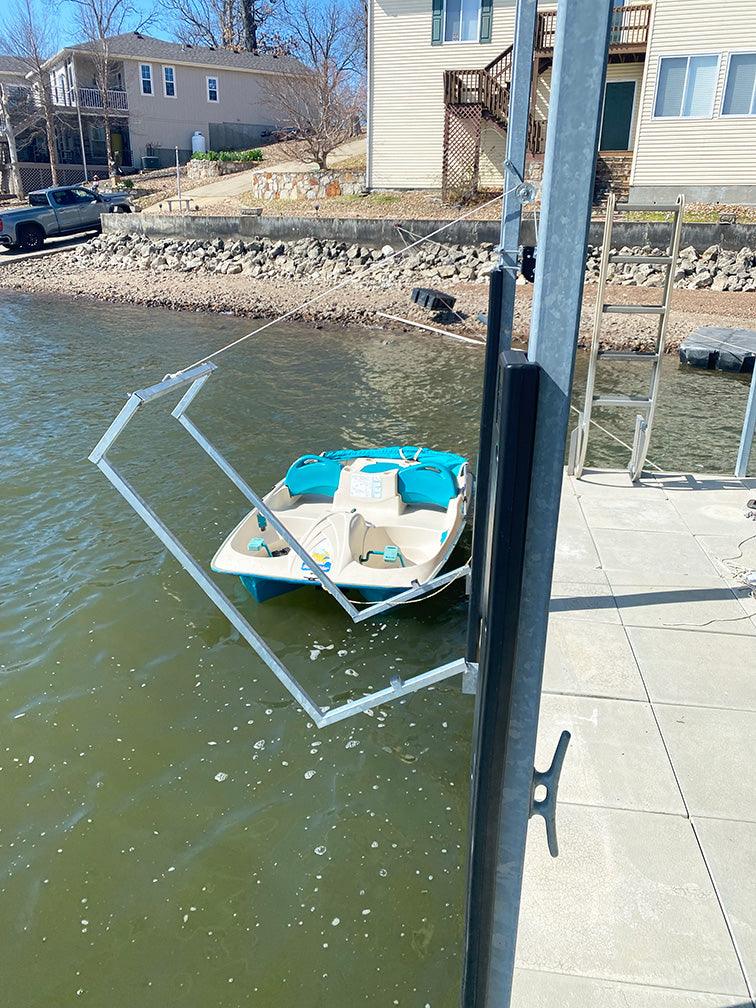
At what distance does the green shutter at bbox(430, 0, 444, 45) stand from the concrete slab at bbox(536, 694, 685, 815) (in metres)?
27.0

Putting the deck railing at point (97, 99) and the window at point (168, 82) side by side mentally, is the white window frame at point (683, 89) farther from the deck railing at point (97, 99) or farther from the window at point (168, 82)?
the deck railing at point (97, 99)

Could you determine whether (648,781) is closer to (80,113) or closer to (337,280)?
(337,280)

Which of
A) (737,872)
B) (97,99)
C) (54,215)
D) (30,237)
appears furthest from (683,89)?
(97,99)

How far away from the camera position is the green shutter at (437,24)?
25641mm

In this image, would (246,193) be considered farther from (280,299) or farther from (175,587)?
(175,587)

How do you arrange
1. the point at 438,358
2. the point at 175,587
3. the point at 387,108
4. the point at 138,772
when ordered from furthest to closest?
1. the point at 387,108
2. the point at 438,358
3. the point at 175,587
4. the point at 138,772

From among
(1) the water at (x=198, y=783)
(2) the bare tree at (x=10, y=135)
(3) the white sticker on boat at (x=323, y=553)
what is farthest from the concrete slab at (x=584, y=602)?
(2) the bare tree at (x=10, y=135)

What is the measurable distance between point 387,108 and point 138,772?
87.9 ft

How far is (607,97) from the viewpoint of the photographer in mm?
24094

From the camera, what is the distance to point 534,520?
1.75 m

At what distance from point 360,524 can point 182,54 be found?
44.2 m

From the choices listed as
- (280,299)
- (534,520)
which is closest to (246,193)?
(280,299)

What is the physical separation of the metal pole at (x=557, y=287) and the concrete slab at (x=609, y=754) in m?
2.37

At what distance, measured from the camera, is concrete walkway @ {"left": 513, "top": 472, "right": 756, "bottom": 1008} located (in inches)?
123
